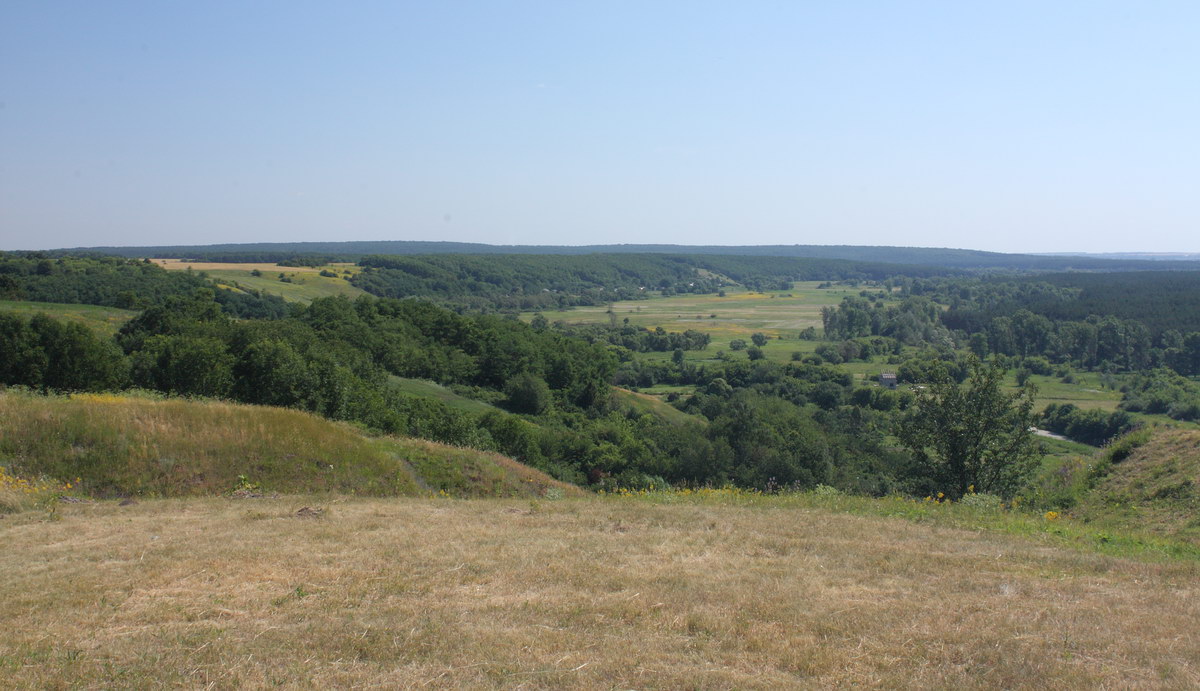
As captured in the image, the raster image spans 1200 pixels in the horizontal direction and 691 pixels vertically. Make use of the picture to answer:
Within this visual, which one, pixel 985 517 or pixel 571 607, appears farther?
pixel 985 517

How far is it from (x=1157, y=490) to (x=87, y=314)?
212ft

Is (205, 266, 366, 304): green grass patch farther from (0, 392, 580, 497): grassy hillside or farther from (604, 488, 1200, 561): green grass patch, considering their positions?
(604, 488, 1200, 561): green grass patch

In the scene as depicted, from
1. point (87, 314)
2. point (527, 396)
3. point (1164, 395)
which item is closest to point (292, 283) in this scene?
point (87, 314)

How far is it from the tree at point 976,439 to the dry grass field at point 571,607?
10.4 metres

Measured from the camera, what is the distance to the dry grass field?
6316mm

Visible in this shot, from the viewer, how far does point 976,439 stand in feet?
70.6

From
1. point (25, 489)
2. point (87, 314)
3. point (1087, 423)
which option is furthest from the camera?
point (1087, 423)

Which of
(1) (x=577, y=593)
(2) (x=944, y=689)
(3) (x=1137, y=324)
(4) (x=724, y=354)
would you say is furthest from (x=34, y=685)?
(3) (x=1137, y=324)

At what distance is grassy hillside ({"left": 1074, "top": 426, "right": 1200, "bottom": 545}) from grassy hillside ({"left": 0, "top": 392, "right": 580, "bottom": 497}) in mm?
12176

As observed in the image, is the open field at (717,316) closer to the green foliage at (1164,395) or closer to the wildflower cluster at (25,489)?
the green foliage at (1164,395)

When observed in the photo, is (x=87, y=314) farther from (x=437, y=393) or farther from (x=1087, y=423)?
(x=1087, y=423)

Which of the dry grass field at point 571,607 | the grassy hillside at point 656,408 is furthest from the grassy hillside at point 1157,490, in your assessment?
the grassy hillside at point 656,408

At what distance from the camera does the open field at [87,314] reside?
5025 cm

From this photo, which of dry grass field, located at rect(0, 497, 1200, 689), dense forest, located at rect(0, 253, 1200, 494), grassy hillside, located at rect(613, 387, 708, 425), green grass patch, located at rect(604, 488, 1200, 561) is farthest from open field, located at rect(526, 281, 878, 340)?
dry grass field, located at rect(0, 497, 1200, 689)
